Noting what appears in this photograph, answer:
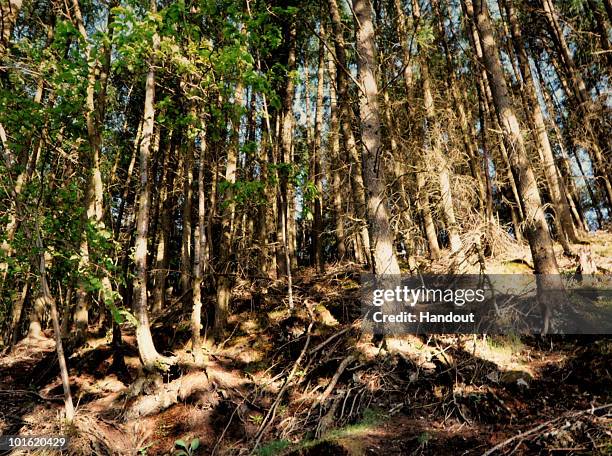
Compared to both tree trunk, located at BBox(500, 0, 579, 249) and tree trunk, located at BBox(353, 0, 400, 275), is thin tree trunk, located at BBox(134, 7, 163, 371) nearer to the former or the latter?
tree trunk, located at BBox(353, 0, 400, 275)

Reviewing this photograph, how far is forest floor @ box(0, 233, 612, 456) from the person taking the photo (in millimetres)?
4398

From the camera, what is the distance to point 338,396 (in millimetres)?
6082

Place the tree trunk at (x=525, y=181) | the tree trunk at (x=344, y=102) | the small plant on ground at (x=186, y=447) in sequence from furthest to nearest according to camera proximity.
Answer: the tree trunk at (x=344, y=102) < the tree trunk at (x=525, y=181) < the small plant on ground at (x=186, y=447)

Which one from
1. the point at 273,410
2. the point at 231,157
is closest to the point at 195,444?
the point at 273,410

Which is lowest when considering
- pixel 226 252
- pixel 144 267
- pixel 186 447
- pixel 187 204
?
pixel 186 447

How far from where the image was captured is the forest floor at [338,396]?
440 centimetres

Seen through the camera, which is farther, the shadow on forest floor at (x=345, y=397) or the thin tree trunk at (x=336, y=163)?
the thin tree trunk at (x=336, y=163)

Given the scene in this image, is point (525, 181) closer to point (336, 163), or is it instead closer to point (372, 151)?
point (372, 151)

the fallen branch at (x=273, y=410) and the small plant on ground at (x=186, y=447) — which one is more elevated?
the fallen branch at (x=273, y=410)

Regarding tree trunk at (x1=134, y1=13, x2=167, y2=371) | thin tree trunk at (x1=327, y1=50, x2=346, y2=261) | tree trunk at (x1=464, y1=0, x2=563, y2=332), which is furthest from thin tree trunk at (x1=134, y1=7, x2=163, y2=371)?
thin tree trunk at (x1=327, y1=50, x2=346, y2=261)

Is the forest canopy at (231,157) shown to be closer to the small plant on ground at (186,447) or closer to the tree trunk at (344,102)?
the tree trunk at (344,102)

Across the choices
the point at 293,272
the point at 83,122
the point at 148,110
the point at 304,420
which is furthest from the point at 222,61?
the point at 293,272

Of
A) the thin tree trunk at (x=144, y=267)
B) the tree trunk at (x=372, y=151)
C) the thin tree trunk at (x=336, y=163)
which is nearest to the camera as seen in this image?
the tree trunk at (x=372, y=151)

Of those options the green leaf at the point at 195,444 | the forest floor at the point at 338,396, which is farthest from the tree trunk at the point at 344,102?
the green leaf at the point at 195,444
